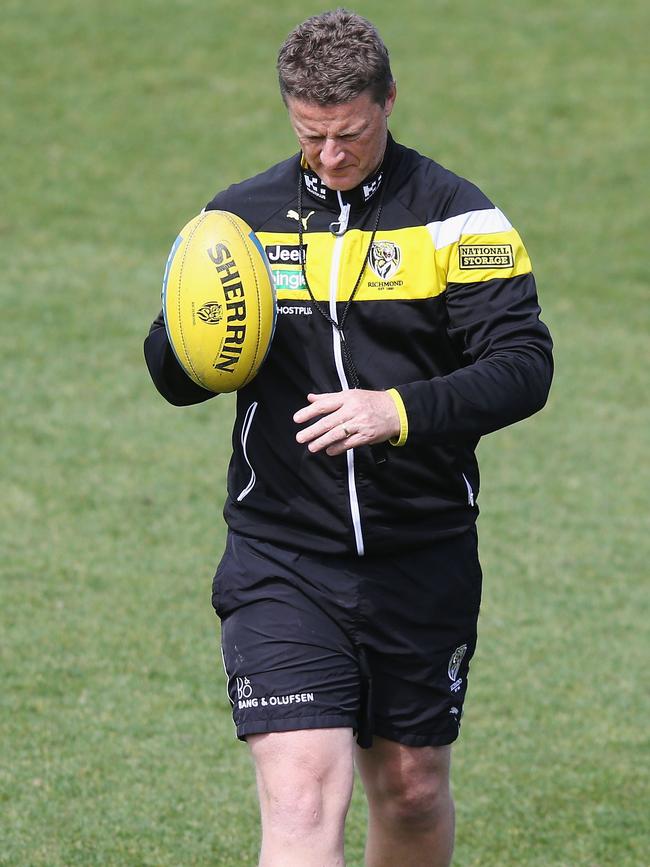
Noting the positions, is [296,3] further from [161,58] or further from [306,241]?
[306,241]

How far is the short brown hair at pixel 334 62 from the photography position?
12.2ft

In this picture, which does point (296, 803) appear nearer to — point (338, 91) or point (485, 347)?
point (485, 347)

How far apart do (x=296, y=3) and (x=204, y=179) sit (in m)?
4.47

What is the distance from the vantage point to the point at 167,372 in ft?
13.5

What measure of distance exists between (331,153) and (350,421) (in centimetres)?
75

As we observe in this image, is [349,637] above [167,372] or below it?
below

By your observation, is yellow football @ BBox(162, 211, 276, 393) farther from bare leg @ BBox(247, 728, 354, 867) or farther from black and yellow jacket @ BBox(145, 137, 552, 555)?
bare leg @ BBox(247, 728, 354, 867)

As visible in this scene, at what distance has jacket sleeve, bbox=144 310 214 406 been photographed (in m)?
4.09

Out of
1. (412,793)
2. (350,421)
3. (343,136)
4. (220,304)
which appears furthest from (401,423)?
(412,793)

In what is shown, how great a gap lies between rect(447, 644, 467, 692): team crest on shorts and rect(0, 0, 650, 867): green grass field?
123 centimetres

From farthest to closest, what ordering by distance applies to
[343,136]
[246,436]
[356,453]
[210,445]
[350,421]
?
1. [210,445]
2. [246,436]
3. [356,453]
4. [343,136]
5. [350,421]

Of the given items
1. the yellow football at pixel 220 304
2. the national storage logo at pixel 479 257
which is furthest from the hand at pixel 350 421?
the national storage logo at pixel 479 257

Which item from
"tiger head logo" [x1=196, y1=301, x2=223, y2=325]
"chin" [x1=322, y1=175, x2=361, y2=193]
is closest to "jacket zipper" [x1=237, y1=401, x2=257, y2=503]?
"tiger head logo" [x1=196, y1=301, x2=223, y2=325]

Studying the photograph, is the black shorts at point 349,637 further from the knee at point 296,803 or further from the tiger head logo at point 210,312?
the tiger head logo at point 210,312
